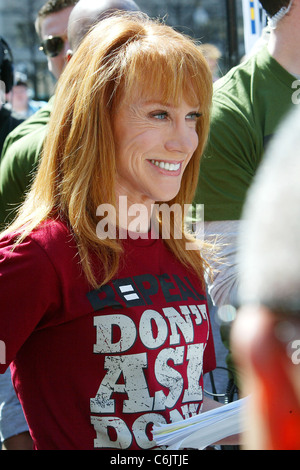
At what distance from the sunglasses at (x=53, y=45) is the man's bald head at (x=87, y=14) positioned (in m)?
0.50

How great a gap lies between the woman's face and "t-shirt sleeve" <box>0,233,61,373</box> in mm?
393

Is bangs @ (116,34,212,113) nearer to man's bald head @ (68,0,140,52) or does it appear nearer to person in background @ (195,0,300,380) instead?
person in background @ (195,0,300,380)

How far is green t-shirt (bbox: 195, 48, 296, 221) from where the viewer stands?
238cm

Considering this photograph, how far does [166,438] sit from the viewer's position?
5.11 ft

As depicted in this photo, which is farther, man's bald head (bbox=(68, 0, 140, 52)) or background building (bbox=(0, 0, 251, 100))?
background building (bbox=(0, 0, 251, 100))

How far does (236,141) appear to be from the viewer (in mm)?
2385

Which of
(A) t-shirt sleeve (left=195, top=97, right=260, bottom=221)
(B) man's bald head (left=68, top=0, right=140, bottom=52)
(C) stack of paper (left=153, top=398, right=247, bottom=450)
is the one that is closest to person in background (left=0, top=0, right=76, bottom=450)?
(B) man's bald head (left=68, top=0, right=140, bottom=52)

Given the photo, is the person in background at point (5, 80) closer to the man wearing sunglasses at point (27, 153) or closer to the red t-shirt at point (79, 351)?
the man wearing sunglasses at point (27, 153)

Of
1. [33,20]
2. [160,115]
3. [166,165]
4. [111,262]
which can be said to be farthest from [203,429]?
[33,20]

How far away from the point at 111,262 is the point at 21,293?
25 cm

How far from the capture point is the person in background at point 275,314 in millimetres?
681

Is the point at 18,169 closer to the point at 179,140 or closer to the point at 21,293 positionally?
the point at 179,140

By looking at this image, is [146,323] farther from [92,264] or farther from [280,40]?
[280,40]
